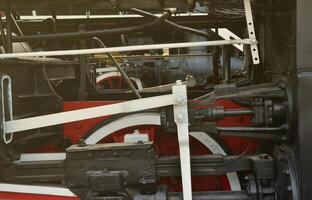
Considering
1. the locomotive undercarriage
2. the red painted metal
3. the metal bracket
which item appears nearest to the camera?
the locomotive undercarriage

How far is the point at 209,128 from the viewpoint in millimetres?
2152

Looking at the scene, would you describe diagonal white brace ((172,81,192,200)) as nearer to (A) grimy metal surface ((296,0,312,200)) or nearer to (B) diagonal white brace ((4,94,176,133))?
(B) diagonal white brace ((4,94,176,133))

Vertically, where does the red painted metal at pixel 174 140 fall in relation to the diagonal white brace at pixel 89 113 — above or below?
below

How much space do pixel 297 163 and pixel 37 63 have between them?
1.66 metres

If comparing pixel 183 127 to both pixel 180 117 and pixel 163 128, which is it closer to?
pixel 180 117

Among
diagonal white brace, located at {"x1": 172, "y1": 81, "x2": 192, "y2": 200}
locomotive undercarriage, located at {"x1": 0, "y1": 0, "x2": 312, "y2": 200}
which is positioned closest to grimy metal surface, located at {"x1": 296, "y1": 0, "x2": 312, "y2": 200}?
locomotive undercarriage, located at {"x1": 0, "y1": 0, "x2": 312, "y2": 200}

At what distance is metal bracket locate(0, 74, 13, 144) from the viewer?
222cm

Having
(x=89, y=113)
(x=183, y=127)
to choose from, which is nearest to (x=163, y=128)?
(x=183, y=127)

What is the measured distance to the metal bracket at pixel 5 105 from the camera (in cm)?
222

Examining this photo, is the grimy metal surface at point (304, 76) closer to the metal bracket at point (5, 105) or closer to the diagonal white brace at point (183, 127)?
the diagonal white brace at point (183, 127)

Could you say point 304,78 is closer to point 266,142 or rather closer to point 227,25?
point 266,142

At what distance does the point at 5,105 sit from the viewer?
7.41 feet

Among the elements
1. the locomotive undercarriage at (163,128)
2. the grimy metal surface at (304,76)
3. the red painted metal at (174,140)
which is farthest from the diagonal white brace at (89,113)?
Answer: the grimy metal surface at (304,76)

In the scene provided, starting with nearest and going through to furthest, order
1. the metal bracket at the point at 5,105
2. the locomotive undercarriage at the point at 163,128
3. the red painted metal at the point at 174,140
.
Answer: the locomotive undercarriage at the point at 163,128, the metal bracket at the point at 5,105, the red painted metal at the point at 174,140
